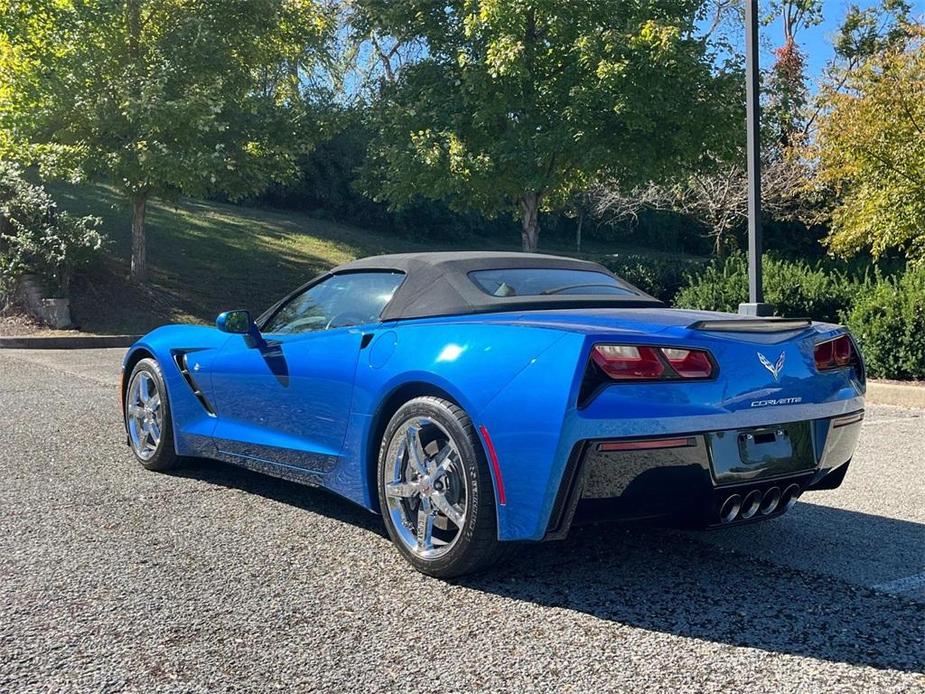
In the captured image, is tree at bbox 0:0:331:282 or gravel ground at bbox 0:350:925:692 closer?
gravel ground at bbox 0:350:925:692

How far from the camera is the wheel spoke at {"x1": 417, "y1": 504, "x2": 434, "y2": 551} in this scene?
355 cm

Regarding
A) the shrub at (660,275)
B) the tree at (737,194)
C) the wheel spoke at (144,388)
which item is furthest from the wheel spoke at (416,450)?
the tree at (737,194)

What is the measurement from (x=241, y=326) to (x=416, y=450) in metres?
1.50

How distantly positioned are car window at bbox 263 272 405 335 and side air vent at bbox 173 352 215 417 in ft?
1.81

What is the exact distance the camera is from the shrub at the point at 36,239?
51.0 ft

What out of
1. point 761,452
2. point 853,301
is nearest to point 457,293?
point 761,452

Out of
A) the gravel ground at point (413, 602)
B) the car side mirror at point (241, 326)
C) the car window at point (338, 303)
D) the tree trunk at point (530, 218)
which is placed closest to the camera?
the gravel ground at point (413, 602)

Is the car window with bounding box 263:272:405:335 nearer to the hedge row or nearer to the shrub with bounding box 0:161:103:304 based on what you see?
the hedge row

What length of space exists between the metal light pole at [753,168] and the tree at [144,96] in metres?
9.93

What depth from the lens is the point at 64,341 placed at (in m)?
14.4

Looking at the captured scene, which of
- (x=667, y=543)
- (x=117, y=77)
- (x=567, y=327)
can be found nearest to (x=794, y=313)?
(x=667, y=543)

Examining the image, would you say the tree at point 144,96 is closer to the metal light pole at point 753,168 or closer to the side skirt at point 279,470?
the metal light pole at point 753,168

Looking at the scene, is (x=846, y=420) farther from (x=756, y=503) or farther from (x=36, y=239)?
(x=36, y=239)

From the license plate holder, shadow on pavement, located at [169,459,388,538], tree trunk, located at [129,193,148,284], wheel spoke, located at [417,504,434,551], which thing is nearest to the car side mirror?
shadow on pavement, located at [169,459,388,538]
